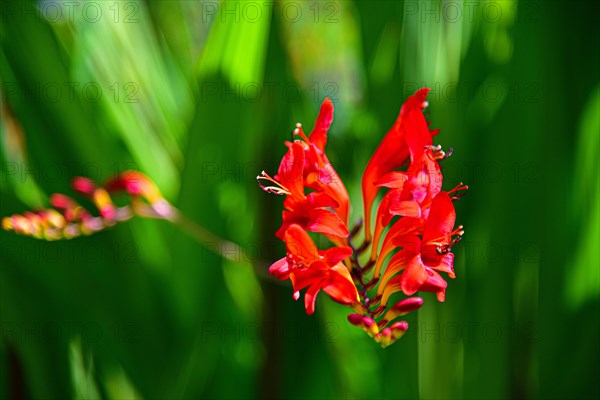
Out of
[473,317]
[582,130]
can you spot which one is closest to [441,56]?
[582,130]

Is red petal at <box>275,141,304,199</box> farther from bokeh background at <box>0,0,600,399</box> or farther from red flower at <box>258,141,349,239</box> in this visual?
bokeh background at <box>0,0,600,399</box>

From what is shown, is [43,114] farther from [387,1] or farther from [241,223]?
[387,1]

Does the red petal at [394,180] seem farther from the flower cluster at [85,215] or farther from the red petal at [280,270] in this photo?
the flower cluster at [85,215]

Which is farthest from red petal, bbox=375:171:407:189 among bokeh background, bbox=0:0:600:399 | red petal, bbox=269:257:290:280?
bokeh background, bbox=0:0:600:399

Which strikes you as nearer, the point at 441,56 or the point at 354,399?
the point at 354,399

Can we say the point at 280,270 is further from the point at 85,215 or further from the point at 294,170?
the point at 85,215

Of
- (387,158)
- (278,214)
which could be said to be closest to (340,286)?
(387,158)
